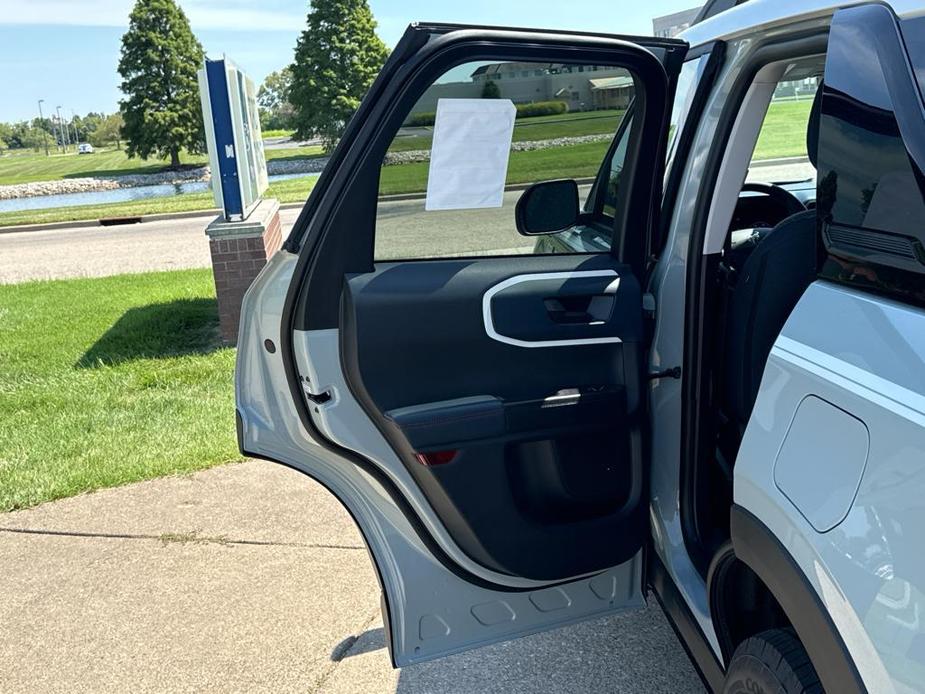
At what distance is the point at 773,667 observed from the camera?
1.67 m

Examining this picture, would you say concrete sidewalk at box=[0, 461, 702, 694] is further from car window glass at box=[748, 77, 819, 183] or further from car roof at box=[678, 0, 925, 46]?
car roof at box=[678, 0, 925, 46]

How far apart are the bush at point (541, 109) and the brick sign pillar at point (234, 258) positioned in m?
4.99

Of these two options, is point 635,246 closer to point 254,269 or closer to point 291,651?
point 291,651

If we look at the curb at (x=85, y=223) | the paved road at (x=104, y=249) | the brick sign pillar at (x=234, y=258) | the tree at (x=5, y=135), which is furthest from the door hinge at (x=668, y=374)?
the tree at (x=5, y=135)

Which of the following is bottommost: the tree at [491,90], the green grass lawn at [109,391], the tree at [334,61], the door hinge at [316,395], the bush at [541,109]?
the green grass lawn at [109,391]

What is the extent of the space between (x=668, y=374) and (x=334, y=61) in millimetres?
43895

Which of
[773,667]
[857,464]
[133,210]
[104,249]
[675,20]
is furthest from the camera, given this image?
[133,210]

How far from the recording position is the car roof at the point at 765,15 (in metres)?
1.45

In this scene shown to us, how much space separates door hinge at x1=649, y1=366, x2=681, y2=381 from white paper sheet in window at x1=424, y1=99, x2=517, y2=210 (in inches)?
25.0

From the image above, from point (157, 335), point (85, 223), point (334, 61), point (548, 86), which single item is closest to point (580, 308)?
point (548, 86)

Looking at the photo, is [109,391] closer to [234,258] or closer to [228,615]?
[234,258]

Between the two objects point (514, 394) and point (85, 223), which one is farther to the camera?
point (85, 223)

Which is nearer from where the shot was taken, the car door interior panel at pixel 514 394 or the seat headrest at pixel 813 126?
the car door interior panel at pixel 514 394

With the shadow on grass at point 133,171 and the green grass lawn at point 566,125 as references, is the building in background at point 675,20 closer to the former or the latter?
the green grass lawn at point 566,125
